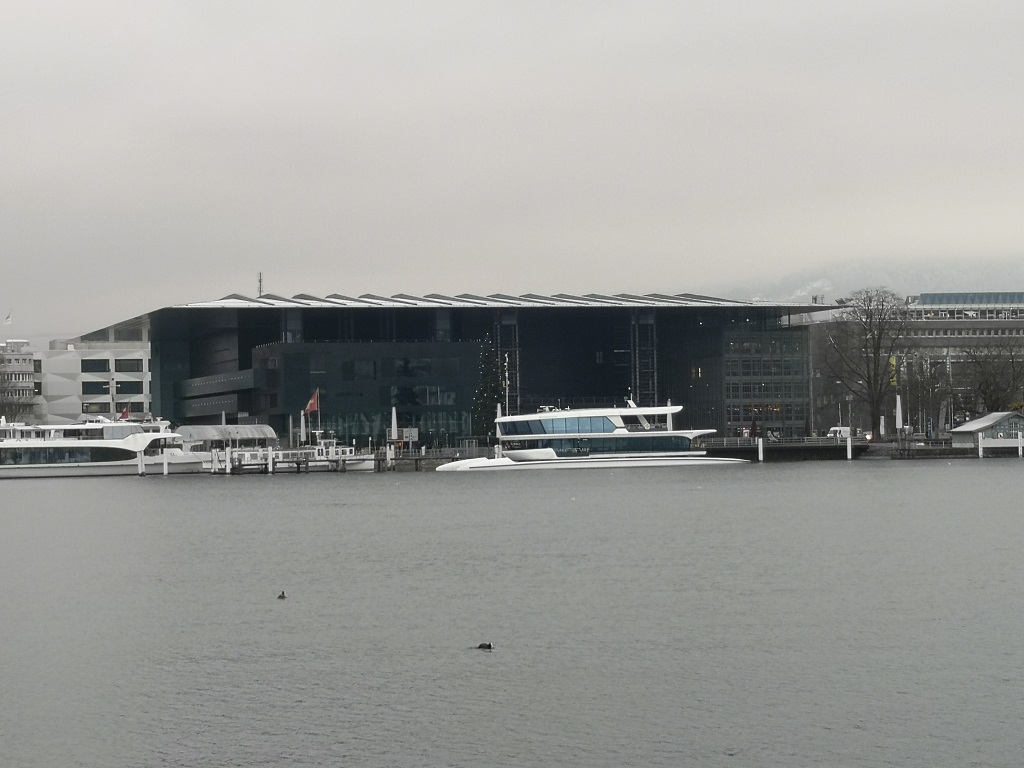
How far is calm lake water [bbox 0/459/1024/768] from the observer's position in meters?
24.0

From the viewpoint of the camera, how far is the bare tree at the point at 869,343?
122m

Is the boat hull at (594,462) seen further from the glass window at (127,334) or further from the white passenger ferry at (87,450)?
the glass window at (127,334)

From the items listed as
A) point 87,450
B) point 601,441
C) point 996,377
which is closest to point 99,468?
point 87,450

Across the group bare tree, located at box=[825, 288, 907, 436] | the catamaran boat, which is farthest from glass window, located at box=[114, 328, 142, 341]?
bare tree, located at box=[825, 288, 907, 436]

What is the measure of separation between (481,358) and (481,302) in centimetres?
749

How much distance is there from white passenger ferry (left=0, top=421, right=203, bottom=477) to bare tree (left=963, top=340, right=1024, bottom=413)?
64.3m

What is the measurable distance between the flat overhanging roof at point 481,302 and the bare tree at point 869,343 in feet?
17.1

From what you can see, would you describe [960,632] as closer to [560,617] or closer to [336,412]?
[560,617]

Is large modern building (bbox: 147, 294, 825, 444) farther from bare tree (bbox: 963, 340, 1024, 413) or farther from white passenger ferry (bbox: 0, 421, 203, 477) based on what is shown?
white passenger ferry (bbox: 0, 421, 203, 477)

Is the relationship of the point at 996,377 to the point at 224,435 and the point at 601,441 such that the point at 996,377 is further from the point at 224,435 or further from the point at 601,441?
the point at 224,435

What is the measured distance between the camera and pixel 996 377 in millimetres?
129000

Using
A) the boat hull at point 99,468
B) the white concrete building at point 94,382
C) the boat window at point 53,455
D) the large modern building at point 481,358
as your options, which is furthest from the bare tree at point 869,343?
the white concrete building at point 94,382

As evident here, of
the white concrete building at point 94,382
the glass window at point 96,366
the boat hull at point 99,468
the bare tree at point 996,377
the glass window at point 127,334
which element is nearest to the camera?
the boat hull at point 99,468

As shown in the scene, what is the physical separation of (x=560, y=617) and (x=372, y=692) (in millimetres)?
8668
